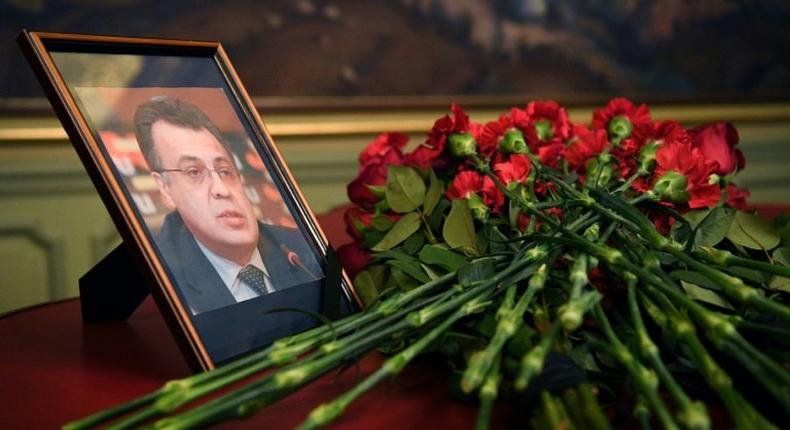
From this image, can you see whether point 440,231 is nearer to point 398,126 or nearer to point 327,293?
point 327,293

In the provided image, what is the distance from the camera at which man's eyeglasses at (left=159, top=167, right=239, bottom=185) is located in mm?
515

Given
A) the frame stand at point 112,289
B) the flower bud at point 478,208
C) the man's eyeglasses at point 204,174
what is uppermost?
the man's eyeglasses at point 204,174

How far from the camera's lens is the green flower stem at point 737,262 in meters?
0.40

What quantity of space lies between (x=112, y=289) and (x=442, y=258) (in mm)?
261

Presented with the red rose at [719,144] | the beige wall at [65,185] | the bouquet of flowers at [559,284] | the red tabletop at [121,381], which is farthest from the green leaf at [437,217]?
the beige wall at [65,185]

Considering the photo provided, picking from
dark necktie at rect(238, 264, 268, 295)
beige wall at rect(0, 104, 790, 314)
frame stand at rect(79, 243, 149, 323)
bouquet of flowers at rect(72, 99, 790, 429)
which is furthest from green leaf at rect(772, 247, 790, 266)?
beige wall at rect(0, 104, 790, 314)

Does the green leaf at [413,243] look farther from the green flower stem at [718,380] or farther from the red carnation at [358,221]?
the green flower stem at [718,380]

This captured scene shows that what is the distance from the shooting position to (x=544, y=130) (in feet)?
2.19

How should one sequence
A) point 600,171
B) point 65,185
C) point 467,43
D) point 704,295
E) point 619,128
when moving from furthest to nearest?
point 467,43, point 65,185, point 619,128, point 600,171, point 704,295

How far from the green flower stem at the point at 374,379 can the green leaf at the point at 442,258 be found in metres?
0.06

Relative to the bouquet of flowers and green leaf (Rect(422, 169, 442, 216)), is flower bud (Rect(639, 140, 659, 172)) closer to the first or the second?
the bouquet of flowers

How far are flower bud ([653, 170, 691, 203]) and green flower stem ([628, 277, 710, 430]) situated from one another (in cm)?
14

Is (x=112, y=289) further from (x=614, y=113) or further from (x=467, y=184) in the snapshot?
(x=614, y=113)

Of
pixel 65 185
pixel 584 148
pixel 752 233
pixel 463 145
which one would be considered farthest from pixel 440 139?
pixel 65 185
